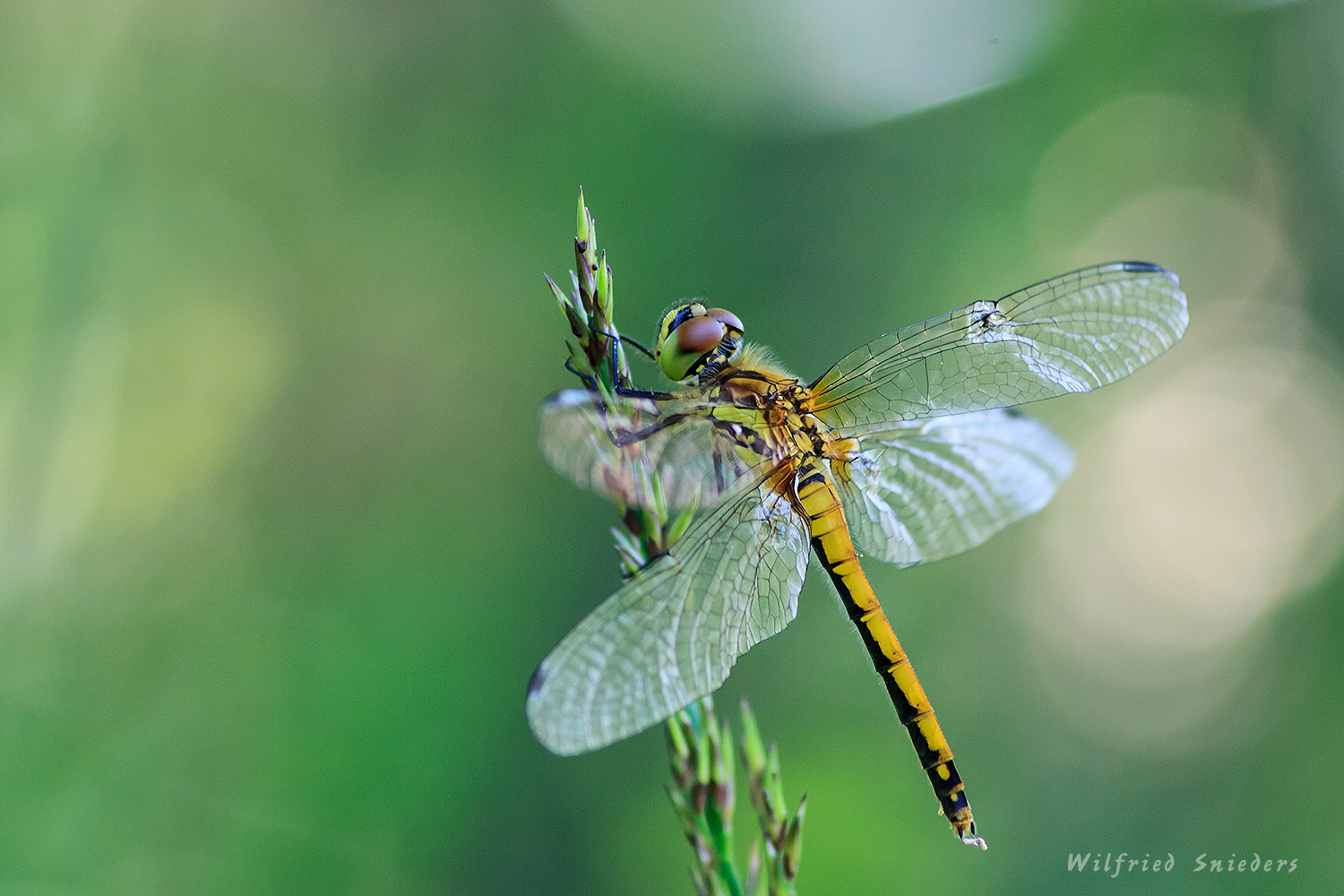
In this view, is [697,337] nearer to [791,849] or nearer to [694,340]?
[694,340]

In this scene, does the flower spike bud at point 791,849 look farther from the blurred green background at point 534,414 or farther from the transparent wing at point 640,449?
A: the blurred green background at point 534,414

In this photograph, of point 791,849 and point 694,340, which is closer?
point 791,849

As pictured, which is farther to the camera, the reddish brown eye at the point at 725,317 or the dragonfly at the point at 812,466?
the reddish brown eye at the point at 725,317

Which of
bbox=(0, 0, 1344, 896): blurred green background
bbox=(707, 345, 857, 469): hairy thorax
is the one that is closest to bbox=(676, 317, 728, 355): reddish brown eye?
bbox=(707, 345, 857, 469): hairy thorax

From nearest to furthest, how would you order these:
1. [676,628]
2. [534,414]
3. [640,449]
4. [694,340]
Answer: [676,628], [640,449], [694,340], [534,414]

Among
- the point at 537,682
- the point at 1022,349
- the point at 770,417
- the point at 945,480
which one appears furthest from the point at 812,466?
the point at 537,682

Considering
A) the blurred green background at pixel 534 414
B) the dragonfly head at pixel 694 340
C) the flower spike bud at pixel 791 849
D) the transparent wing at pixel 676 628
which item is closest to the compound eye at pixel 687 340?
the dragonfly head at pixel 694 340

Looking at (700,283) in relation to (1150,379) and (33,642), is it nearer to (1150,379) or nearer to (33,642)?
(1150,379)

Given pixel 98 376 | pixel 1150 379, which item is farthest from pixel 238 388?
pixel 1150 379
